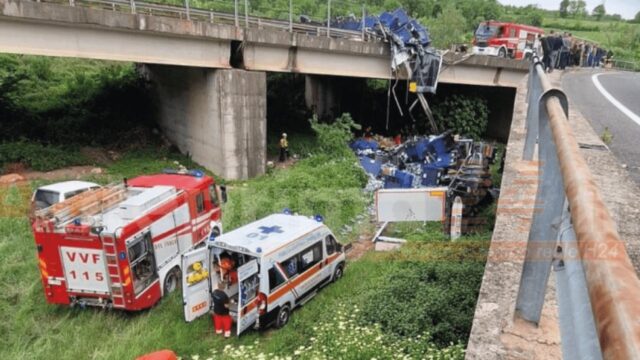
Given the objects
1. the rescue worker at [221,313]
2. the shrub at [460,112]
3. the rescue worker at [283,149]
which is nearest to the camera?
the rescue worker at [221,313]

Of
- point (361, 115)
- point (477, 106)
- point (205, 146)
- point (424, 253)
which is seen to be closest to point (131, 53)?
point (205, 146)

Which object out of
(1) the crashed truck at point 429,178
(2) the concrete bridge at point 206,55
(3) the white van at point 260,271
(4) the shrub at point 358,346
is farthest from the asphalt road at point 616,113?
(2) the concrete bridge at point 206,55

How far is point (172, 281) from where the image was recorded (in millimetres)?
9969

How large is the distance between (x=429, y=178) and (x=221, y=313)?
10339 millimetres

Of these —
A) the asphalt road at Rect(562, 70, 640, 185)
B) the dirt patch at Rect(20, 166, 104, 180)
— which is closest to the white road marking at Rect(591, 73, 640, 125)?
the asphalt road at Rect(562, 70, 640, 185)

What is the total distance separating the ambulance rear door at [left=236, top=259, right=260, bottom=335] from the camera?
7.89 metres

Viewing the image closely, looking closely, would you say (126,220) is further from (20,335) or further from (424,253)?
(424,253)

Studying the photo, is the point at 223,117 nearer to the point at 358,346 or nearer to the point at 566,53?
the point at 358,346

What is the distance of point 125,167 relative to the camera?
17.4 metres

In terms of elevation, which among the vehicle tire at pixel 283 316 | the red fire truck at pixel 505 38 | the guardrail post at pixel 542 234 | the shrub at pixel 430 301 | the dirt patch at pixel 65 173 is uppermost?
the red fire truck at pixel 505 38

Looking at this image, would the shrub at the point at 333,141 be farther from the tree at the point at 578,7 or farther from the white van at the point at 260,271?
the tree at the point at 578,7

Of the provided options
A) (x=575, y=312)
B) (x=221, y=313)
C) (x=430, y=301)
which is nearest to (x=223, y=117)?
(x=221, y=313)

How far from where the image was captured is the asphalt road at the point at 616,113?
724 centimetres

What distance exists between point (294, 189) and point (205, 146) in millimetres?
4769
